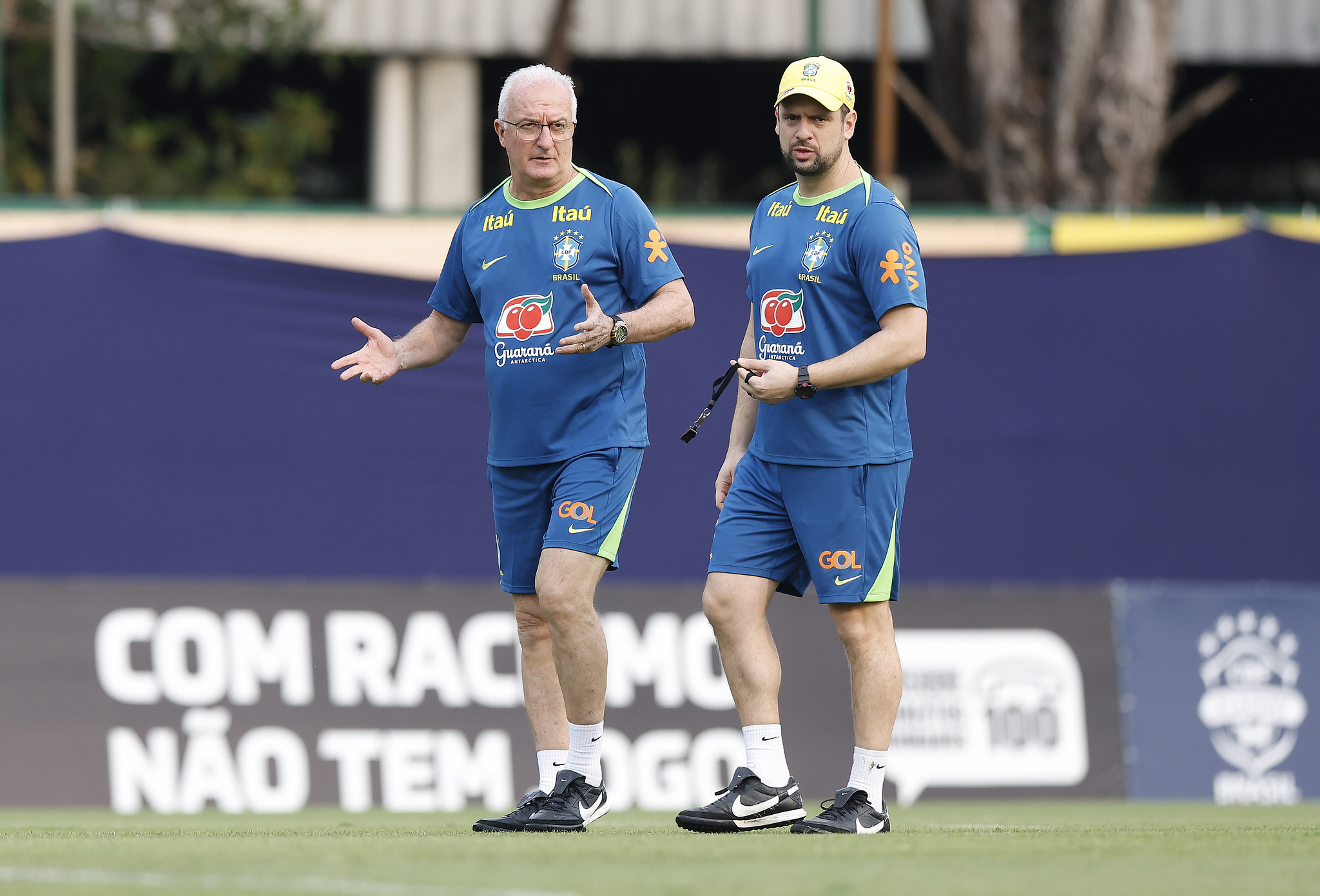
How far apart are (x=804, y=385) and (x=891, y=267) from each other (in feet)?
1.45

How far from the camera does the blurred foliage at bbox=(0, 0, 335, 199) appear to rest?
14.6 meters

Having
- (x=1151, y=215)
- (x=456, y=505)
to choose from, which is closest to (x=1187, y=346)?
(x=1151, y=215)

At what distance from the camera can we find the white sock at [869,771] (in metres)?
5.62

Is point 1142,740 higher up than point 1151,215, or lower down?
lower down

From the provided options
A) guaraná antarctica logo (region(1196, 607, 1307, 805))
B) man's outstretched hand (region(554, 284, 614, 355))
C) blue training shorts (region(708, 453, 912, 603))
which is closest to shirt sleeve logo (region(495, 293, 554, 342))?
man's outstretched hand (region(554, 284, 614, 355))

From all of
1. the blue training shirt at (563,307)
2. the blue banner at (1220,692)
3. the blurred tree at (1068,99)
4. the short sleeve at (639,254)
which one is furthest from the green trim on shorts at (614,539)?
the blurred tree at (1068,99)

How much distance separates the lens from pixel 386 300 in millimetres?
9594

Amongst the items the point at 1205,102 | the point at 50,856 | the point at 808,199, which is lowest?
the point at 50,856

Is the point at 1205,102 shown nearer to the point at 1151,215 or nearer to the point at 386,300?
the point at 1151,215

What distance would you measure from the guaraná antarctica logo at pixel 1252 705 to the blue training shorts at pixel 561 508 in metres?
4.42

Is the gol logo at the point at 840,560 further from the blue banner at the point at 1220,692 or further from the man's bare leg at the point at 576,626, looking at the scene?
the blue banner at the point at 1220,692

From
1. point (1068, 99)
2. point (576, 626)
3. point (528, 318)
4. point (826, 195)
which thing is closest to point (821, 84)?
point (826, 195)

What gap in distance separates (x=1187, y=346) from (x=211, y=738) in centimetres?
543

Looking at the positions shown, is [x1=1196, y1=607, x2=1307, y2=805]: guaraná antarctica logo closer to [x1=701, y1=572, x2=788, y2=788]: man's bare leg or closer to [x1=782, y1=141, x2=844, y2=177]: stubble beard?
[x1=701, y1=572, x2=788, y2=788]: man's bare leg
